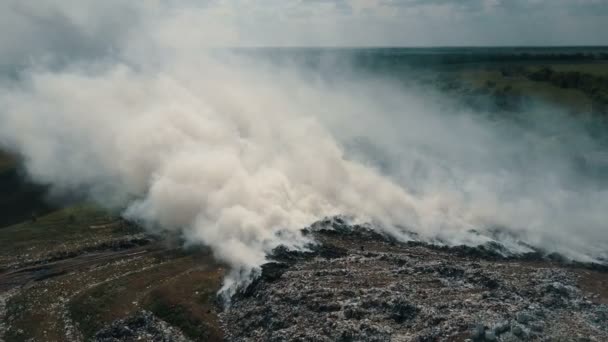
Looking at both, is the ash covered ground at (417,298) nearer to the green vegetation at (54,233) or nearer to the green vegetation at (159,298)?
the green vegetation at (159,298)

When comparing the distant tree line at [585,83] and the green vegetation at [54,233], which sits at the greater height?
the distant tree line at [585,83]

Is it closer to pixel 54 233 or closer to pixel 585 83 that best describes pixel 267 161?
pixel 54 233

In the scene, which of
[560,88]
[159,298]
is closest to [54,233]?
[159,298]

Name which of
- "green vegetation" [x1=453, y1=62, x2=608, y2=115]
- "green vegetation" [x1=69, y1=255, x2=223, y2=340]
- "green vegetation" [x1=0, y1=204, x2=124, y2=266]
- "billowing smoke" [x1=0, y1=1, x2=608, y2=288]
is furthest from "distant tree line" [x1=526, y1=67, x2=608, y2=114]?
"green vegetation" [x1=0, y1=204, x2=124, y2=266]

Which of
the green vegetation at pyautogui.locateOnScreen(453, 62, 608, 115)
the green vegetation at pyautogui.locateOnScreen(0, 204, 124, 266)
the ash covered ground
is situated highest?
the green vegetation at pyautogui.locateOnScreen(453, 62, 608, 115)

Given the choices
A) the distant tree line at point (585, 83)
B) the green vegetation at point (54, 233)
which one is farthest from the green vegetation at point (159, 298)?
the distant tree line at point (585, 83)

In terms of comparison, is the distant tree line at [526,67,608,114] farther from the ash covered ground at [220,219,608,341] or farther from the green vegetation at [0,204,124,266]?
the green vegetation at [0,204,124,266]

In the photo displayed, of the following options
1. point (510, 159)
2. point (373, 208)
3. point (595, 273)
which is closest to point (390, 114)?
point (510, 159)
